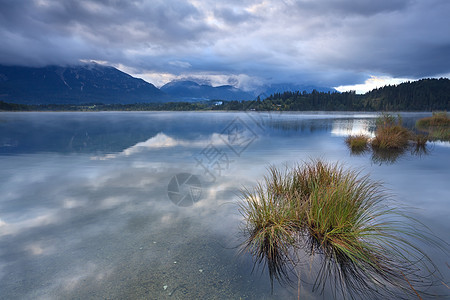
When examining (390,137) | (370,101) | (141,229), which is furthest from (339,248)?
(370,101)

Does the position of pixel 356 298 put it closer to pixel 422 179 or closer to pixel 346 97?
pixel 422 179

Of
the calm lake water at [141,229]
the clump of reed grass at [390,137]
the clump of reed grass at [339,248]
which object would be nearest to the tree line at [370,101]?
the clump of reed grass at [390,137]

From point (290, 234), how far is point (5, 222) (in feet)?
23.9

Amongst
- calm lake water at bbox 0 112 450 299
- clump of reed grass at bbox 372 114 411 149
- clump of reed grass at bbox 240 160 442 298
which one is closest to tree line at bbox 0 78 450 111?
clump of reed grass at bbox 372 114 411 149

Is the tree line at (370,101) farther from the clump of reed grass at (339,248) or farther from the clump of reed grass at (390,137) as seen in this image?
the clump of reed grass at (339,248)

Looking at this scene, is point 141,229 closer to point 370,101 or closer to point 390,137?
point 390,137

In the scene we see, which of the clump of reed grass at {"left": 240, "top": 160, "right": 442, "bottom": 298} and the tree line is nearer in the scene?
the clump of reed grass at {"left": 240, "top": 160, "right": 442, "bottom": 298}

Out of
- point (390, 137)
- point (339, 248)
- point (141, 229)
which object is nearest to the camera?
point (339, 248)

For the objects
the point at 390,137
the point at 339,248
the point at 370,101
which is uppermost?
the point at 370,101

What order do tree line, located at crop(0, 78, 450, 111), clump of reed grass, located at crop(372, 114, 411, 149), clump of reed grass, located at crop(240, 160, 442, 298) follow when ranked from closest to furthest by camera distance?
clump of reed grass, located at crop(240, 160, 442, 298), clump of reed grass, located at crop(372, 114, 411, 149), tree line, located at crop(0, 78, 450, 111)

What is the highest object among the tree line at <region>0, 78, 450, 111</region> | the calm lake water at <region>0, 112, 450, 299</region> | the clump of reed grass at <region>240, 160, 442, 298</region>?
the tree line at <region>0, 78, 450, 111</region>

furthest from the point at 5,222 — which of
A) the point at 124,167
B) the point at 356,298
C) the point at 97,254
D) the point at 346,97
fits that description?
the point at 346,97

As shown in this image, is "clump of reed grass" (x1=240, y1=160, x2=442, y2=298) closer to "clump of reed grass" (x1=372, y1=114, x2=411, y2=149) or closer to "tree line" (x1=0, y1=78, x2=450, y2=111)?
"clump of reed grass" (x1=372, y1=114, x2=411, y2=149)

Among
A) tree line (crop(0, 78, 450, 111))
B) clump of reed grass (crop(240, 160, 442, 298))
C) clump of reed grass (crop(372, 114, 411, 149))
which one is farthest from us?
tree line (crop(0, 78, 450, 111))
